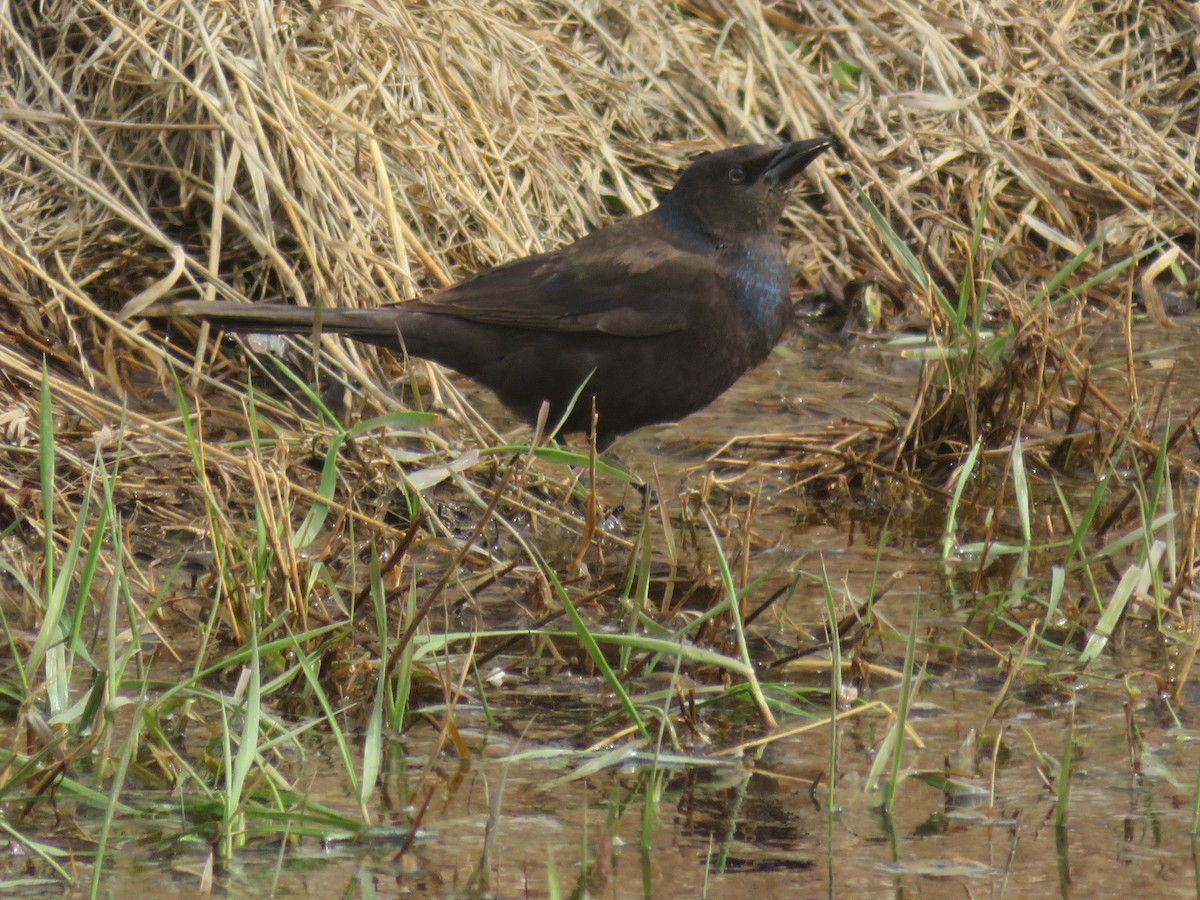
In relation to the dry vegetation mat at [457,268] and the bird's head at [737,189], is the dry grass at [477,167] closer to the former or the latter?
the dry vegetation mat at [457,268]

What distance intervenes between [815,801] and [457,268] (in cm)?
310

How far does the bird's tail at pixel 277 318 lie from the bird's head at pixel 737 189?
88cm

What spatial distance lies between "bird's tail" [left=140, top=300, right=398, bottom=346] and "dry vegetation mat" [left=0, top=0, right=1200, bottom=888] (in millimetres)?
134

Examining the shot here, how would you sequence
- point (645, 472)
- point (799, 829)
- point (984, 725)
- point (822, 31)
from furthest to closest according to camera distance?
point (822, 31) → point (645, 472) → point (984, 725) → point (799, 829)

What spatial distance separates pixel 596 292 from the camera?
184 inches

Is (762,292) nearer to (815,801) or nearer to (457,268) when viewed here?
(457,268)

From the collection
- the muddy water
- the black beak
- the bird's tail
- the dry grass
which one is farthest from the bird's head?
the muddy water

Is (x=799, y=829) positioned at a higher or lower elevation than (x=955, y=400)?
lower

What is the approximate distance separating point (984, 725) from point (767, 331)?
6.00ft

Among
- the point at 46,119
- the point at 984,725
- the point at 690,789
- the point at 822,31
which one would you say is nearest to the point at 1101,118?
the point at 822,31

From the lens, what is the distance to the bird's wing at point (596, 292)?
458cm

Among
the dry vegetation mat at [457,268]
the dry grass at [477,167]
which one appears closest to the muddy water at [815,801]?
the dry vegetation mat at [457,268]

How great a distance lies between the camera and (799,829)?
254 cm

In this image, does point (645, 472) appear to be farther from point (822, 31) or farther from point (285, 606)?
point (822, 31)
